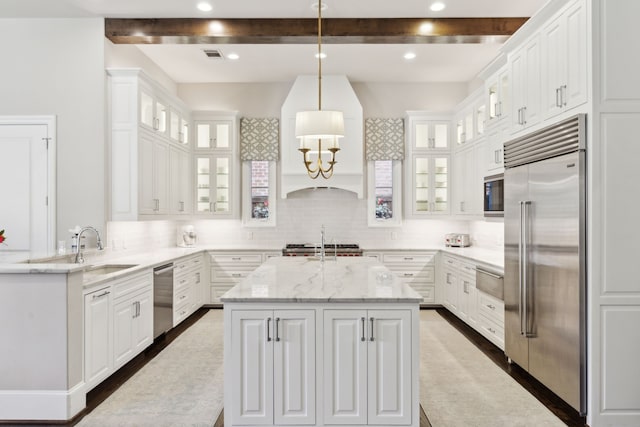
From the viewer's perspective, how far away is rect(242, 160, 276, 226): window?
680 centimetres

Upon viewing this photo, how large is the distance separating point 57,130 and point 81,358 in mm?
2657

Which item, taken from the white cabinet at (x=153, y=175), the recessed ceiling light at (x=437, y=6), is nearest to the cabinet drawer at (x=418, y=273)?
the white cabinet at (x=153, y=175)

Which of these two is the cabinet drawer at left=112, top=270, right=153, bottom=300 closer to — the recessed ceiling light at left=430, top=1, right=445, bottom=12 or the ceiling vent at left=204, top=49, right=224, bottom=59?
the ceiling vent at left=204, top=49, right=224, bottom=59

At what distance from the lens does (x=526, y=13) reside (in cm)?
441

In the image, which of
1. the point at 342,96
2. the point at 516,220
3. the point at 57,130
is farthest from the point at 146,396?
the point at 342,96

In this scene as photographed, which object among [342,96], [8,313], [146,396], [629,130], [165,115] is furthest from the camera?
[342,96]

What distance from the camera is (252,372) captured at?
2.61m

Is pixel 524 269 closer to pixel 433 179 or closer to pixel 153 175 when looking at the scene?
pixel 433 179

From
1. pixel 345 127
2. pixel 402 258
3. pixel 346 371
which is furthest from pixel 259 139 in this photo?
pixel 346 371

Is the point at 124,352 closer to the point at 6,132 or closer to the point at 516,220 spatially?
the point at 6,132

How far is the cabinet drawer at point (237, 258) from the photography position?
20.7 feet

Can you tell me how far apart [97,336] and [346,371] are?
2.08 metres

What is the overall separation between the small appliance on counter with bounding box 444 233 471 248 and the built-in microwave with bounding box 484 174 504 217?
1.62 meters

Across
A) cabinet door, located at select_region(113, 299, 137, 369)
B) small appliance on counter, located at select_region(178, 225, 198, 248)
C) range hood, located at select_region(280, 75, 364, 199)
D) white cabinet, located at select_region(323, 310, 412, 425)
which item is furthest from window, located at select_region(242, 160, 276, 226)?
white cabinet, located at select_region(323, 310, 412, 425)
